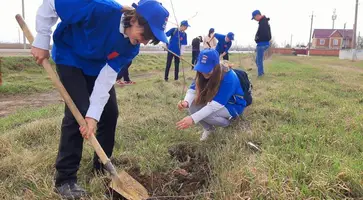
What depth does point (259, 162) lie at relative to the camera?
253 centimetres

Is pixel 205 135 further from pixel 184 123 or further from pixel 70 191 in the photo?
pixel 70 191

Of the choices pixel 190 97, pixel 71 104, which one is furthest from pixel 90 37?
pixel 190 97

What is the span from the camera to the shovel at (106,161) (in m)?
2.31

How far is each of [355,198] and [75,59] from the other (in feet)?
6.69

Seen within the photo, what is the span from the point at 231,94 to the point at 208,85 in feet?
0.95

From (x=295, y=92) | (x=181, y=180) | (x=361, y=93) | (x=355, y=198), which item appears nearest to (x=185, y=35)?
(x=295, y=92)

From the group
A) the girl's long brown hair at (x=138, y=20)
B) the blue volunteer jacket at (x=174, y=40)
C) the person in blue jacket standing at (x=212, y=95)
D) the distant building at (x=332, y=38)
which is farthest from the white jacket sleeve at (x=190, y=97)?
the distant building at (x=332, y=38)

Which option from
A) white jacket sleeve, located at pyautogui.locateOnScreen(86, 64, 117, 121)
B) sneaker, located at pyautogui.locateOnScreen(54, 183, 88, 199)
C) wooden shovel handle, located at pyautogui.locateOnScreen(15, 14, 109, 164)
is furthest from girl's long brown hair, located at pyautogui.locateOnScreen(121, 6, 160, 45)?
sneaker, located at pyautogui.locateOnScreen(54, 183, 88, 199)

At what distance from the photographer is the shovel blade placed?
241cm

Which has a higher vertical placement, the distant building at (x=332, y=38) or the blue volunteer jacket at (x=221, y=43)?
the distant building at (x=332, y=38)

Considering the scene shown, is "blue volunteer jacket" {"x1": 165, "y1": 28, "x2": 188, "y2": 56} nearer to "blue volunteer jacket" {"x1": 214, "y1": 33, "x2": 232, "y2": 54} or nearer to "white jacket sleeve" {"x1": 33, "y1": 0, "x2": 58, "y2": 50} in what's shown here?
"blue volunteer jacket" {"x1": 214, "y1": 33, "x2": 232, "y2": 54}

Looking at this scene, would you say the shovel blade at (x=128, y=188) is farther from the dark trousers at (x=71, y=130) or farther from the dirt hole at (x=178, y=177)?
the dark trousers at (x=71, y=130)

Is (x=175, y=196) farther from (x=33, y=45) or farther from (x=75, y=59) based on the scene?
(x=33, y=45)

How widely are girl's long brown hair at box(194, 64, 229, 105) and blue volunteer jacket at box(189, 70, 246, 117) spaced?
60 millimetres
